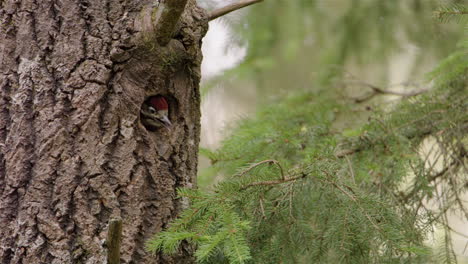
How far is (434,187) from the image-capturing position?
244cm

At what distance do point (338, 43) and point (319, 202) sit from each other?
2446mm

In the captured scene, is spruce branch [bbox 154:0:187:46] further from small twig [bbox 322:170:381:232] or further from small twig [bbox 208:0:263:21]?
small twig [bbox 322:170:381:232]

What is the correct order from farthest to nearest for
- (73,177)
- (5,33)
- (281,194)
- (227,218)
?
(281,194), (5,33), (73,177), (227,218)

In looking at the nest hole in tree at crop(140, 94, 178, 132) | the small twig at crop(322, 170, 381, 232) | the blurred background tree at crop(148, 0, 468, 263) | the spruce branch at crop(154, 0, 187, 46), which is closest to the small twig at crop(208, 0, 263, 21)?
the spruce branch at crop(154, 0, 187, 46)

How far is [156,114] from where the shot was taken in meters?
2.00

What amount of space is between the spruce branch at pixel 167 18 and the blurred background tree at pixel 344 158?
0.57 m

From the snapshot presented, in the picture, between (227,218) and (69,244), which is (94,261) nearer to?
(69,244)

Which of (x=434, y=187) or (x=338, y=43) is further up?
(x=338, y=43)

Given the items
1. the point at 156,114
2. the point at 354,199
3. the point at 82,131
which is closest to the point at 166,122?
the point at 156,114

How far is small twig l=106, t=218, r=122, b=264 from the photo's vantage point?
1.49 meters

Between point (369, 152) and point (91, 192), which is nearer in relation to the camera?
point (91, 192)

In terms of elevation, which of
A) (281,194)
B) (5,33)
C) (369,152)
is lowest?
(281,194)

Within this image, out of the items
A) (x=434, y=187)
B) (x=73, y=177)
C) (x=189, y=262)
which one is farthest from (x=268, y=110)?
(x=73, y=177)

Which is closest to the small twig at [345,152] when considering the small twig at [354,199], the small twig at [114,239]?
the small twig at [354,199]
